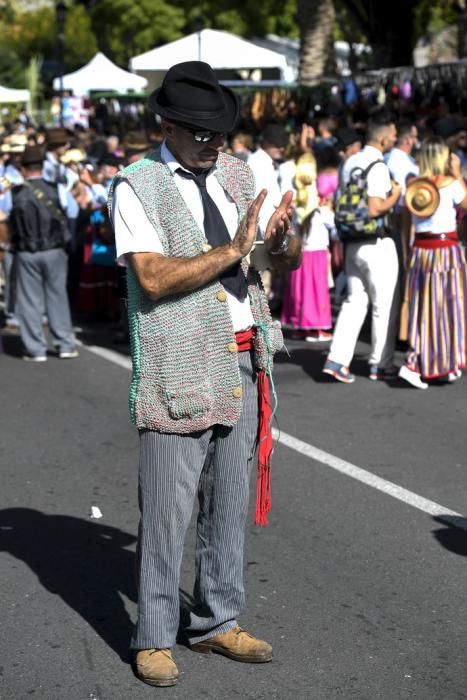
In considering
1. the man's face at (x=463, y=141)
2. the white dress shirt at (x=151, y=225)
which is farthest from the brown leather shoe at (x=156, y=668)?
the man's face at (x=463, y=141)

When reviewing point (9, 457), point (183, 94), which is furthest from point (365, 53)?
point (183, 94)

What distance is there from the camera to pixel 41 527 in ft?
21.5

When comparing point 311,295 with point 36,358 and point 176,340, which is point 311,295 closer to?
point 36,358

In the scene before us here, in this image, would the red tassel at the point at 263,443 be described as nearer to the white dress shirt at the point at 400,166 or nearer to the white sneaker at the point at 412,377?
the white sneaker at the point at 412,377

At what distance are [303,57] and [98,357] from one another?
1696 centimetres

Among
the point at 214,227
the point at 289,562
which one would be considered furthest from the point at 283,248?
the point at 289,562

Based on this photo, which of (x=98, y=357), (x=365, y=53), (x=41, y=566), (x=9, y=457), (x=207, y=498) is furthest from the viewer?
(x=365, y=53)

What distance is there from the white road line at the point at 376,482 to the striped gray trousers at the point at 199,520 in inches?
51.4

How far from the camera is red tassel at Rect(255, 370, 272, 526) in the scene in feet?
15.6

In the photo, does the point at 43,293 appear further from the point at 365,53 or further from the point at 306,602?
the point at 365,53

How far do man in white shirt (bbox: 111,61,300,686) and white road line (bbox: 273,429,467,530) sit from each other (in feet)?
4.40

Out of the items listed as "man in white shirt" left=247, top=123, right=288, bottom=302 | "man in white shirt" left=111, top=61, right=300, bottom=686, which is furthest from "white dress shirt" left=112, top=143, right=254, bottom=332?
"man in white shirt" left=247, top=123, right=288, bottom=302

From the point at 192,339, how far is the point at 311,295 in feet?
26.6

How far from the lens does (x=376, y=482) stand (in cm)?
724
